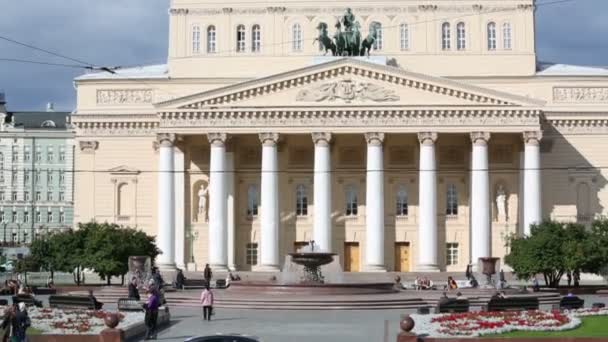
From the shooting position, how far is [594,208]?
78875 millimetres

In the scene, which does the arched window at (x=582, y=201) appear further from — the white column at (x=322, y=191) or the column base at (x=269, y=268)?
the column base at (x=269, y=268)

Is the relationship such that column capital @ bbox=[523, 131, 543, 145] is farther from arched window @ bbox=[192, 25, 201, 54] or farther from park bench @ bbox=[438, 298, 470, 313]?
park bench @ bbox=[438, 298, 470, 313]

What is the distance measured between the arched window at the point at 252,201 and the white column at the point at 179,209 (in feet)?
14.7

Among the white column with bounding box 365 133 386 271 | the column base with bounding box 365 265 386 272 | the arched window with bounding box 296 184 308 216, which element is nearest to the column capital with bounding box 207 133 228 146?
the arched window with bounding box 296 184 308 216

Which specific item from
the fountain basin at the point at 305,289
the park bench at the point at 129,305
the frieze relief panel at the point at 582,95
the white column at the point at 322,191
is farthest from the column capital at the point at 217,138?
the park bench at the point at 129,305

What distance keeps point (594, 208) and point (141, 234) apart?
30312 mm

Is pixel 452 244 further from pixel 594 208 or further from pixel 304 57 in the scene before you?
pixel 304 57

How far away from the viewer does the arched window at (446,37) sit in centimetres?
8450

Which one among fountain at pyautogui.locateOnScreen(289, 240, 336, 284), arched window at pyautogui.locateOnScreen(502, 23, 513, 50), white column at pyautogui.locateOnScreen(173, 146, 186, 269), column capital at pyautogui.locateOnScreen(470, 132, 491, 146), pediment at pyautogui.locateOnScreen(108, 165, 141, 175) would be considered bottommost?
fountain at pyautogui.locateOnScreen(289, 240, 336, 284)

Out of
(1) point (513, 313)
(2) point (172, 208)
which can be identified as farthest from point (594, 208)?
(1) point (513, 313)

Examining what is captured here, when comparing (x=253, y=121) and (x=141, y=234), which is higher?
(x=253, y=121)

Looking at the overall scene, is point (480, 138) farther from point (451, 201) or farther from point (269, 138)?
point (269, 138)

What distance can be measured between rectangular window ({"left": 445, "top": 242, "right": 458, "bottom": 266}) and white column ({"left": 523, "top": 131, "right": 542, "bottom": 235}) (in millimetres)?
6175

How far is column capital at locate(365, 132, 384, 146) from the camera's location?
74562 millimetres
